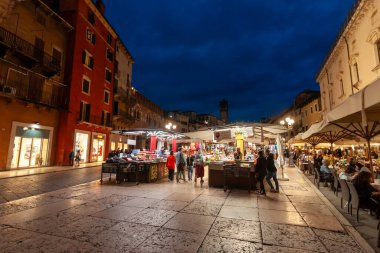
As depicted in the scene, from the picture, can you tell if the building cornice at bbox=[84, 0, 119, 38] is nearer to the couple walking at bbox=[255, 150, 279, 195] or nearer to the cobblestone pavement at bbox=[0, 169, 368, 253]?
the cobblestone pavement at bbox=[0, 169, 368, 253]

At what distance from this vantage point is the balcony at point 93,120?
21.3m

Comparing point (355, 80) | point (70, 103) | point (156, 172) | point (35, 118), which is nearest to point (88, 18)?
point (70, 103)

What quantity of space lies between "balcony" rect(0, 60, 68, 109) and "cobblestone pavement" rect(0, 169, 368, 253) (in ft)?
38.1

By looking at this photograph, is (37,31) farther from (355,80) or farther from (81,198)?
(355,80)

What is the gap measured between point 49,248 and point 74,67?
21073 mm

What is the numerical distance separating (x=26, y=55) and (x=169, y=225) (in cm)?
1776

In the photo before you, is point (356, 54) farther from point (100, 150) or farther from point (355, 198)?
point (100, 150)

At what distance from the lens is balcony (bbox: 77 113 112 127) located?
21.3 m

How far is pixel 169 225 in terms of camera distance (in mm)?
4844

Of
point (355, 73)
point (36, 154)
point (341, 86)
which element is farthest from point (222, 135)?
point (36, 154)

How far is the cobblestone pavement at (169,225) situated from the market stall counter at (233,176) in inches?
68.8

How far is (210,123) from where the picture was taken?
262 feet

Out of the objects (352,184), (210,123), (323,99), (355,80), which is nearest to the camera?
(352,184)

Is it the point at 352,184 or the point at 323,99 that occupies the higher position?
the point at 323,99
